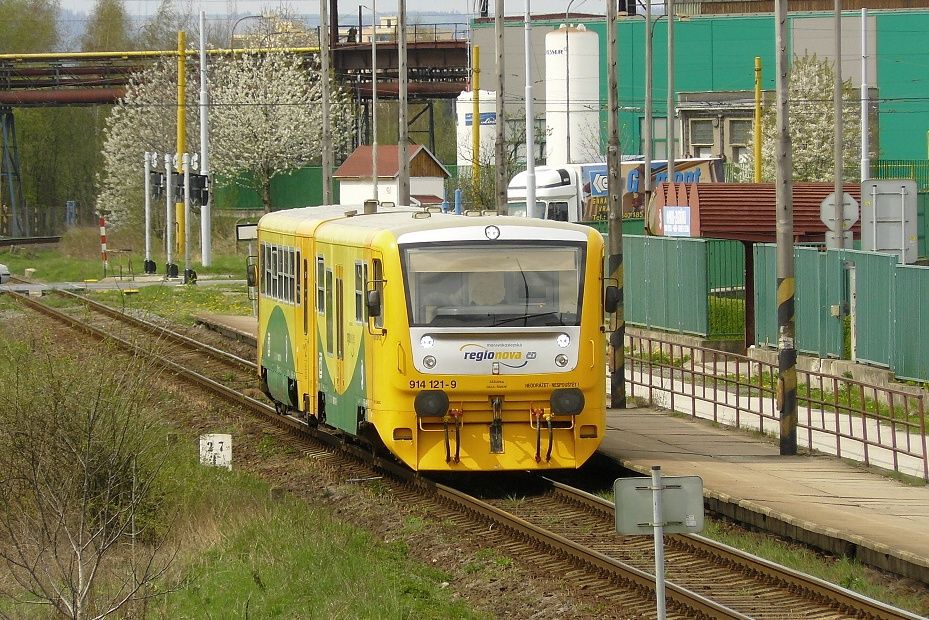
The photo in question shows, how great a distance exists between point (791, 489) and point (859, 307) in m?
9.75

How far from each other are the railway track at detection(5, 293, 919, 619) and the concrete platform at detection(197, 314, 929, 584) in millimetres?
912

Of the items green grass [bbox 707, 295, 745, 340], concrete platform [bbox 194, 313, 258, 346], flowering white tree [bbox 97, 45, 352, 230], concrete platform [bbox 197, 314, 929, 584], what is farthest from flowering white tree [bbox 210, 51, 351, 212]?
concrete platform [bbox 197, 314, 929, 584]

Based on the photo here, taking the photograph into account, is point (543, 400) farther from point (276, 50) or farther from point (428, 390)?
point (276, 50)

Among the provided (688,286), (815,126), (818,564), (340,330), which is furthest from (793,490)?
(815,126)

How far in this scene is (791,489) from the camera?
614 inches

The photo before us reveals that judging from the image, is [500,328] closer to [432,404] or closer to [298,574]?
[432,404]

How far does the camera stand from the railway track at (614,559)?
11.1 metres

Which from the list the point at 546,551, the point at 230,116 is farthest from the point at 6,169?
the point at 546,551

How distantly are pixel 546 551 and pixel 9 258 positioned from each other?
54.8 meters

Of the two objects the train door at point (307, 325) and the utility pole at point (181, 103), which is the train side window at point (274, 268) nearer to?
the train door at point (307, 325)

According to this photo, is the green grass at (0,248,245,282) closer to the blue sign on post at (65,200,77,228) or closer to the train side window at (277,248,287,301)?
the blue sign on post at (65,200,77,228)

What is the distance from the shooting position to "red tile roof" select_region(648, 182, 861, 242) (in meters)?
29.5

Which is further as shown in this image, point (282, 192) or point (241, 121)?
point (282, 192)

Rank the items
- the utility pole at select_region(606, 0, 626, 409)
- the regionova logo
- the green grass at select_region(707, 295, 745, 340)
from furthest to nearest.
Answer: the green grass at select_region(707, 295, 745, 340) → the utility pole at select_region(606, 0, 626, 409) → the regionova logo
